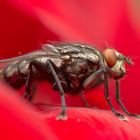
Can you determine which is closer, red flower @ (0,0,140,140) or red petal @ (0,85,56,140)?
red petal @ (0,85,56,140)

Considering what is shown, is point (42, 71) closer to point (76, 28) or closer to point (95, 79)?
point (95, 79)

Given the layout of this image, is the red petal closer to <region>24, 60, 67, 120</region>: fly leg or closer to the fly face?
<region>24, 60, 67, 120</region>: fly leg

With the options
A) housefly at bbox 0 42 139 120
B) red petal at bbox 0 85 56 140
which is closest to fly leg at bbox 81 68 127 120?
housefly at bbox 0 42 139 120

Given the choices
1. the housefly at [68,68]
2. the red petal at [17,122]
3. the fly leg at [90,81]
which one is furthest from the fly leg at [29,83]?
the red petal at [17,122]

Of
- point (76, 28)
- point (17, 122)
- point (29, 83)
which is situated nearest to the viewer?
point (17, 122)

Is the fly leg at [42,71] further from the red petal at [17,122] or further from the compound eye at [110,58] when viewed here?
the red petal at [17,122]

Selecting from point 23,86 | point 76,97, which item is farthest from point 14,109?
point 76,97

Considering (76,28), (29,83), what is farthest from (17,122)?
(76,28)

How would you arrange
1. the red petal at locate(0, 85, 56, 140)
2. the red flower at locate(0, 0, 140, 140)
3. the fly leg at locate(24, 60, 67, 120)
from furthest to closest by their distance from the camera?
the red flower at locate(0, 0, 140, 140) → the fly leg at locate(24, 60, 67, 120) → the red petal at locate(0, 85, 56, 140)
